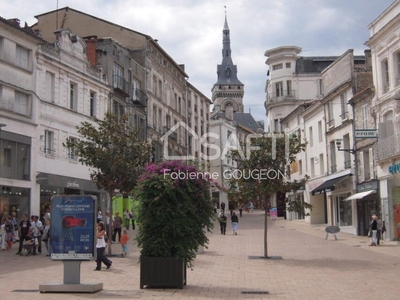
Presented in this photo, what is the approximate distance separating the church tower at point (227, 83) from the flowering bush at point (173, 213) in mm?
135811

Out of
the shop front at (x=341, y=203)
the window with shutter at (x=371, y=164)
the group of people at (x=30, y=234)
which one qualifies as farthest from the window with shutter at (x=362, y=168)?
the group of people at (x=30, y=234)

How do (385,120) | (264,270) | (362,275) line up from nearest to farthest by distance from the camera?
1. (362,275)
2. (264,270)
3. (385,120)

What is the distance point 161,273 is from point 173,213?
1.37m

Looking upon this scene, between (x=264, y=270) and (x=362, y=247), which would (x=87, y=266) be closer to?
(x=264, y=270)

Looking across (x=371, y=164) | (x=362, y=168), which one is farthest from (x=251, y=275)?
(x=362, y=168)

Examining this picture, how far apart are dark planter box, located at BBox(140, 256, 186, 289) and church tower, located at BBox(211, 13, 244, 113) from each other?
137 metres

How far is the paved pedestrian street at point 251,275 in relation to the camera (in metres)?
11.9

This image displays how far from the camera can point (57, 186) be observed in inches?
1174

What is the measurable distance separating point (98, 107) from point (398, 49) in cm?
1825

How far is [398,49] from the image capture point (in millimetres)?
26109

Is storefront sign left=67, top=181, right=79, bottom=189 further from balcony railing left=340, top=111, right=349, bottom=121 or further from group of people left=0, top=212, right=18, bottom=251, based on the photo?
balcony railing left=340, top=111, right=349, bottom=121

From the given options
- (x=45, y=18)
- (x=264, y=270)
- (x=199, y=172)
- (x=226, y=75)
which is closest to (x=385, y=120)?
(x=264, y=270)

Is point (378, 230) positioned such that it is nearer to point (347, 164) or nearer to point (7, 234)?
point (347, 164)

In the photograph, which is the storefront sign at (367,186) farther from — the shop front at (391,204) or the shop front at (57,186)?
the shop front at (57,186)
